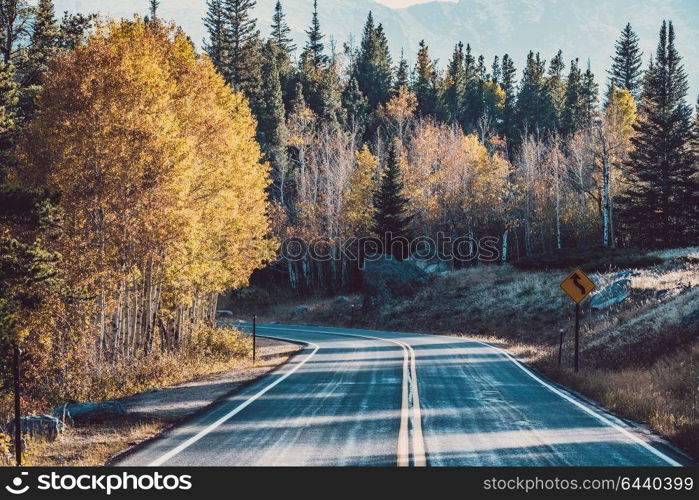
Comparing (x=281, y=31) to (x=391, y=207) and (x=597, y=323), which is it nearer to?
(x=391, y=207)

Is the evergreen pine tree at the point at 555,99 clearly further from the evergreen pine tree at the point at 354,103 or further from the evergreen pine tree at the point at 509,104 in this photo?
the evergreen pine tree at the point at 354,103

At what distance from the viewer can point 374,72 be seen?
91.6 m

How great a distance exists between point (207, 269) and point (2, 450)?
35.9 feet

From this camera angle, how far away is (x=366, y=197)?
53844mm

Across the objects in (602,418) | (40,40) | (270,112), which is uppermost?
(270,112)

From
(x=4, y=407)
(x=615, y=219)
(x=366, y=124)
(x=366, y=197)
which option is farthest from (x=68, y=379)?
(x=366, y=124)

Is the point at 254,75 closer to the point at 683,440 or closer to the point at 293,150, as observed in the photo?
the point at 293,150

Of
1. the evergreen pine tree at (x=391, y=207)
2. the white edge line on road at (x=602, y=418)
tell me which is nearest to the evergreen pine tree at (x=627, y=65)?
the evergreen pine tree at (x=391, y=207)

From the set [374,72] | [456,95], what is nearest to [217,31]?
[374,72]

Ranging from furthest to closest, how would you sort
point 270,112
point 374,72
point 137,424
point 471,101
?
1. point 471,101
2. point 374,72
3. point 270,112
4. point 137,424

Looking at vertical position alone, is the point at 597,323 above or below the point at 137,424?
above

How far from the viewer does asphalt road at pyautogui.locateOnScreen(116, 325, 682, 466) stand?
25.8ft
